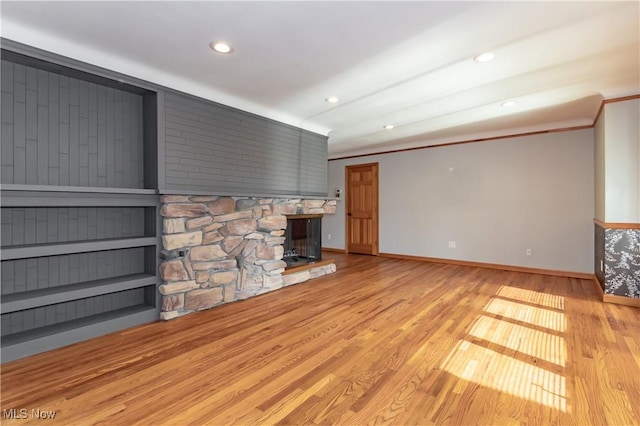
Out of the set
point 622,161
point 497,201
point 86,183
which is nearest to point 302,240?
point 86,183

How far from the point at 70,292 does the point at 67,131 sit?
4.60 feet

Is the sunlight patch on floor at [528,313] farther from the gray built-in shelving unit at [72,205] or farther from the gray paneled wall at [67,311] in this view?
the gray paneled wall at [67,311]

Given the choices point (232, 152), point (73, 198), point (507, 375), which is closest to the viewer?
point (507, 375)

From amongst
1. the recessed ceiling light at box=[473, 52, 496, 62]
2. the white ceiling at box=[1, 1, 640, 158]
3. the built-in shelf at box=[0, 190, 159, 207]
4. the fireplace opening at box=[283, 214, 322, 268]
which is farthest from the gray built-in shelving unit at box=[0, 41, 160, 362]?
the recessed ceiling light at box=[473, 52, 496, 62]

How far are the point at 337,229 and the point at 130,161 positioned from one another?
5265 millimetres

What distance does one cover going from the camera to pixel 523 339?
8.74 ft

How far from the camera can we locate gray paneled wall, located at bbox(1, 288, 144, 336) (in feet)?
8.15

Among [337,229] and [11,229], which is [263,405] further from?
[337,229]

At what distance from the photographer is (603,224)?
3717 millimetres

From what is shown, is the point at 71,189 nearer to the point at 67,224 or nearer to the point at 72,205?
the point at 72,205

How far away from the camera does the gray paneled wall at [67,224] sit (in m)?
2.50

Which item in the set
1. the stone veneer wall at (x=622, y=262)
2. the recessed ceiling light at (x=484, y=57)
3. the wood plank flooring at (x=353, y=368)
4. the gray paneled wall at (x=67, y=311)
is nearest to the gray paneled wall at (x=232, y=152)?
A: the gray paneled wall at (x=67, y=311)

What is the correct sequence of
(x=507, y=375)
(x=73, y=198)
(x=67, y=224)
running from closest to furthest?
(x=507, y=375) → (x=73, y=198) → (x=67, y=224)

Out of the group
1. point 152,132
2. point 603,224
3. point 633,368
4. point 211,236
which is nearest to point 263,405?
point 211,236
